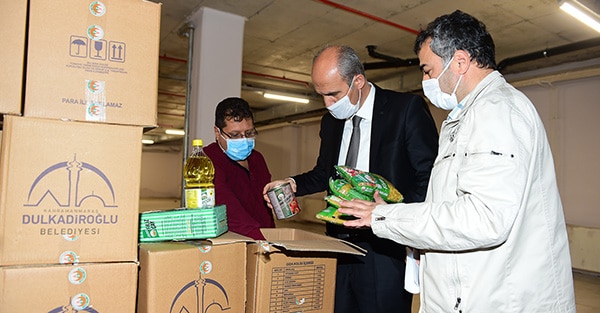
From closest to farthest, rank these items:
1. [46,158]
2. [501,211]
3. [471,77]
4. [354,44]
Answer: [501,211] < [46,158] < [471,77] < [354,44]

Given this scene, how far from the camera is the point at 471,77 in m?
1.26

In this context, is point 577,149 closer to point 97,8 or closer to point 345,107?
Answer: point 345,107

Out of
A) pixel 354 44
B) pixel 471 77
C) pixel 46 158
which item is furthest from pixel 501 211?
pixel 354 44

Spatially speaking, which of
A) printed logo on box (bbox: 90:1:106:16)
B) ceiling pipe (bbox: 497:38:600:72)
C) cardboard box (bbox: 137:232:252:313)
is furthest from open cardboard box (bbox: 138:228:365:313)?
ceiling pipe (bbox: 497:38:600:72)

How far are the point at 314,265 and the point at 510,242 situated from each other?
2.17ft

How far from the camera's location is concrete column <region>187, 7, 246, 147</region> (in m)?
4.54

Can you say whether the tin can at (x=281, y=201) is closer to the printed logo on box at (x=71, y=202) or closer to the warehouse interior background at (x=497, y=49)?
the printed logo on box at (x=71, y=202)

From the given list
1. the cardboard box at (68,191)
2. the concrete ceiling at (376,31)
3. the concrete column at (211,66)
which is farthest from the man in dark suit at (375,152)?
the concrete ceiling at (376,31)

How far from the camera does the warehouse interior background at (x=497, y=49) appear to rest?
15.2ft

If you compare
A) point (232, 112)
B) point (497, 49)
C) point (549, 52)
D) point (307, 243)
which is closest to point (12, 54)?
point (307, 243)

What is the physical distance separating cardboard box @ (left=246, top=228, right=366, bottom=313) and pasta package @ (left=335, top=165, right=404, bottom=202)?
21cm

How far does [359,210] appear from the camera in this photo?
1.31m

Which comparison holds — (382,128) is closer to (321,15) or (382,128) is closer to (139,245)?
(139,245)

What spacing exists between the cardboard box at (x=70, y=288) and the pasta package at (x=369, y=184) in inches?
28.8
